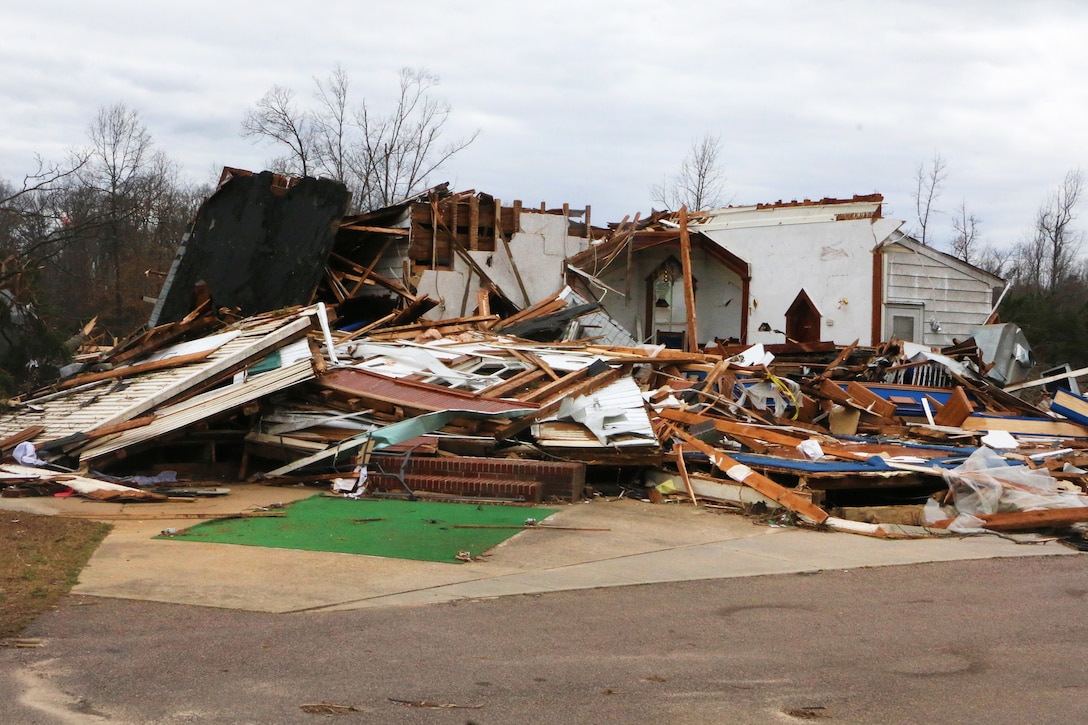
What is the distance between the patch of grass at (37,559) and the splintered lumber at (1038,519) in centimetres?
789

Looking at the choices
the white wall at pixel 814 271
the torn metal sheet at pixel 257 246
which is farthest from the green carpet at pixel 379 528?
the white wall at pixel 814 271

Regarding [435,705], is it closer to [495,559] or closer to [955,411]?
[495,559]

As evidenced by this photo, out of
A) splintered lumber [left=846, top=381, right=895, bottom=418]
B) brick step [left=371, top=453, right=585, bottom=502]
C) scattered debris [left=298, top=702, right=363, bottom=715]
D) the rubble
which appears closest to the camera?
scattered debris [left=298, top=702, right=363, bottom=715]

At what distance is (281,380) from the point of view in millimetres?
12273

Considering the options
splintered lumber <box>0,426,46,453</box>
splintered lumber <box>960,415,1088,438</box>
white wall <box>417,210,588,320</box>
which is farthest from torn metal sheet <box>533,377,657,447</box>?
white wall <box>417,210,588,320</box>

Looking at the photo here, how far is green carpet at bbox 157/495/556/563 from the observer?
8.42 metres

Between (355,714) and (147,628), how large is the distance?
1892 millimetres

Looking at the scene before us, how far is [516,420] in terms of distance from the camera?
39.1ft

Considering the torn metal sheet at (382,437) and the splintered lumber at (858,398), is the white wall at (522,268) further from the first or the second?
the torn metal sheet at (382,437)

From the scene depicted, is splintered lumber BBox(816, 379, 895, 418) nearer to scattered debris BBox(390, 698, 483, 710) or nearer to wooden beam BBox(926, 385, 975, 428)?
wooden beam BBox(926, 385, 975, 428)

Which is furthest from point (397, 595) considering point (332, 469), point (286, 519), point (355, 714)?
point (332, 469)

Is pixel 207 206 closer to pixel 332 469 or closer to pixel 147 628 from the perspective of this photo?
pixel 332 469

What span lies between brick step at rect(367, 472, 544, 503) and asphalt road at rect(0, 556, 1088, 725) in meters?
3.60

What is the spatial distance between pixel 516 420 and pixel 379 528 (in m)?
2.99
